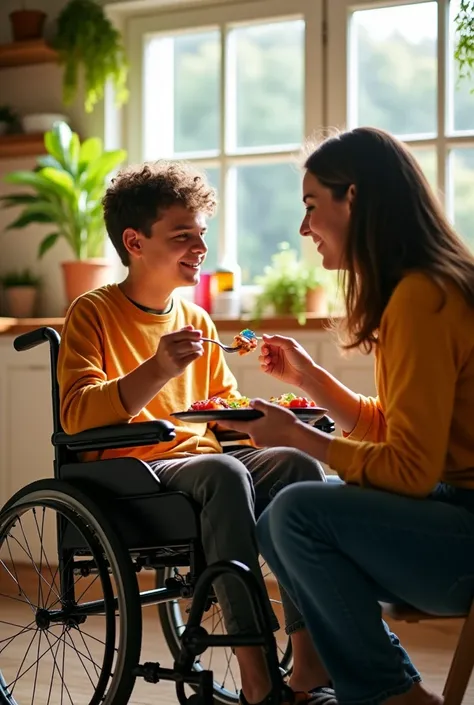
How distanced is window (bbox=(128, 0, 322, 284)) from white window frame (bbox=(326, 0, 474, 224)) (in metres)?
0.06

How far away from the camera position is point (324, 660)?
64.0 inches

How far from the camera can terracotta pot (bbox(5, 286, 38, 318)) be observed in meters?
4.03

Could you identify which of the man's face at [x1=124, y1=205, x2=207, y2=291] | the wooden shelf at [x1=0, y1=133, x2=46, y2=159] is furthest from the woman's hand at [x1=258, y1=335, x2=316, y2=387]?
the wooden shelf at [x1=0, y1=133, x2=46, y2=159]

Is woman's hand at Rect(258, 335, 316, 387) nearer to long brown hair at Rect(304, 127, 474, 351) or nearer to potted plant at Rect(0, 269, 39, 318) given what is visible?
long brown hair at Rect(304, 127, 474, 351)

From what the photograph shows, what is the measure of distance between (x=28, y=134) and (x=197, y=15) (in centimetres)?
79

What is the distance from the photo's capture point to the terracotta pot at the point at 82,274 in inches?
152

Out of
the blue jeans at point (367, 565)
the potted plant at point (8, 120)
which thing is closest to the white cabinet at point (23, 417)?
the potted plant at point (8, 120)

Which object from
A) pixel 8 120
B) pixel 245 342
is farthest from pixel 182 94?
pixel 245 342

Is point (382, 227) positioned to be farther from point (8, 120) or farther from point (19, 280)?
point (8, 120)

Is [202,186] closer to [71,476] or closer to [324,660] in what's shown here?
[71,476]

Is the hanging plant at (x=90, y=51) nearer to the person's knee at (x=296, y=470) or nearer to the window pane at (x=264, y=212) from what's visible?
the window pane at (x=264, y=212)

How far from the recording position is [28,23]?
405cm

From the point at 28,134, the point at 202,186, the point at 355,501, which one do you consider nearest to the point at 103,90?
the point at 28,134

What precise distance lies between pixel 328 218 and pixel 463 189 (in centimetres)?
190
